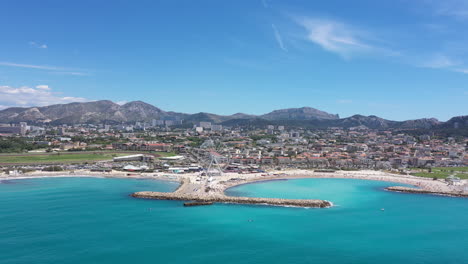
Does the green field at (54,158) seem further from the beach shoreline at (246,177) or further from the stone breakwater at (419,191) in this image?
the stone breakwater at (419,191)

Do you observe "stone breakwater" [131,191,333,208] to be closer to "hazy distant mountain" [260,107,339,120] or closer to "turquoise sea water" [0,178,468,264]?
"turquoise sea water" [0,178,468,264]

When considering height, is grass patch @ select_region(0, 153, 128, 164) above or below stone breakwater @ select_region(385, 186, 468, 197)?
below

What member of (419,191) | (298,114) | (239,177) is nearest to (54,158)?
(239,177)

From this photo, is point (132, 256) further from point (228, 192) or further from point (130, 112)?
point (130, 112)

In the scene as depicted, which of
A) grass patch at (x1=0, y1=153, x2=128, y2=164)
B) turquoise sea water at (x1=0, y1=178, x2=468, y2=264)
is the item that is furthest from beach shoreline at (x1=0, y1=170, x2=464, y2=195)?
grass patch at (x1=0, y1=153, x2=128, y2=164)

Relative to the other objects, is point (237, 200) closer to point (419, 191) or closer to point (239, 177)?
point (239, 177)
